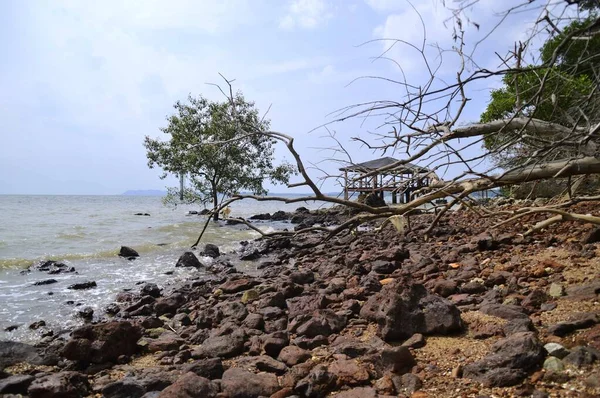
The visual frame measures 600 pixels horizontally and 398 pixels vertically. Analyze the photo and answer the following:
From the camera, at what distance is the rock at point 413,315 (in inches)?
125

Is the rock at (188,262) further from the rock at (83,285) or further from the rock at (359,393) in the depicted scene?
the rock at (359,393)

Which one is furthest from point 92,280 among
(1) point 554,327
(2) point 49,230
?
(2) point 49,230

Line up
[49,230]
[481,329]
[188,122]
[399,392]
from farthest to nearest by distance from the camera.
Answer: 1. [188,122]
2. [49,230]
3. [481,329]
4. [399,392]

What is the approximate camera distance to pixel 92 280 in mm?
8297

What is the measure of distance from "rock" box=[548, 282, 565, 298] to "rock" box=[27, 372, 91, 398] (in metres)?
3.54

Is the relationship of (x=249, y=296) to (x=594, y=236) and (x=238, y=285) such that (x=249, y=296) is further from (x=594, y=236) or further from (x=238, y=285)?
(x=594, y=236)

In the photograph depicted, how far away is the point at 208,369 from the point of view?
301cm

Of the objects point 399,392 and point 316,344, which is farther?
point 316,344

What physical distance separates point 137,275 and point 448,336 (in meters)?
7.21

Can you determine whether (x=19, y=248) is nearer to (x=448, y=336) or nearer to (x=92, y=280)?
(x=92, y=280)

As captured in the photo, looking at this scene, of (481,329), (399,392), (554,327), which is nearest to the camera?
(399,392)

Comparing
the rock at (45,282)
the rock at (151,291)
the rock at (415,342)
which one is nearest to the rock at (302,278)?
the rock at (151,291)

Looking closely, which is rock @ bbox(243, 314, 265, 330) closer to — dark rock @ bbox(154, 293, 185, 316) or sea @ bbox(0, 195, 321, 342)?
sea @ bbox(0, 195, 321, 342)

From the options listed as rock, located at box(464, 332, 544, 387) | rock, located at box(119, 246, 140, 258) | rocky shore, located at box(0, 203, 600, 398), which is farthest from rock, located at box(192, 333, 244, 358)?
rock, located at box(119, 246, 140, 258)
